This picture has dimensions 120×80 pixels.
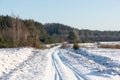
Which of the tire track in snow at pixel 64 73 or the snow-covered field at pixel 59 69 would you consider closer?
the tire track in snow at pixel 64 73

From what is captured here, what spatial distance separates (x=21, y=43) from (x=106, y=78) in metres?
60.7

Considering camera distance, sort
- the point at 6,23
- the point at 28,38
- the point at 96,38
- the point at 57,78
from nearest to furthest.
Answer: the point at 57,78 < the point at 28,38 < the point at 6,23 < the point at 96,38

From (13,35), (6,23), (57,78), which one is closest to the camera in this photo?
(57,78)

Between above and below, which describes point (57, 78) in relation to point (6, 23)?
below

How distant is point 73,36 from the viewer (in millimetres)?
146250

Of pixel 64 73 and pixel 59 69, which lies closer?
pixel 64 73

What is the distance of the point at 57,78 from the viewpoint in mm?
13844

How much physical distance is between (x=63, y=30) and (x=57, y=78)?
179636 mm

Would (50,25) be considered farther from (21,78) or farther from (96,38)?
(21,78)

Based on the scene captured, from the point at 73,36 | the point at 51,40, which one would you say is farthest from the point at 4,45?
the point at 73,36

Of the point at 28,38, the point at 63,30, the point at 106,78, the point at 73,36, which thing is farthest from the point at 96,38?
the point at 106,78

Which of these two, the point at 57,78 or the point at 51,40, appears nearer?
the point at 57,78

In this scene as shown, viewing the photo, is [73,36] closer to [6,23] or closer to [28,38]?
[6,23]

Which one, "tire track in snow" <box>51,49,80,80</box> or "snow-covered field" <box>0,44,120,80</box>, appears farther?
"snow-covered field" <box>0,44,120,80</box>
